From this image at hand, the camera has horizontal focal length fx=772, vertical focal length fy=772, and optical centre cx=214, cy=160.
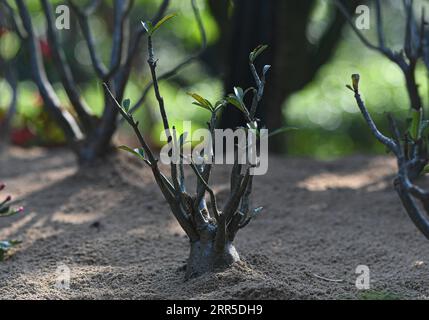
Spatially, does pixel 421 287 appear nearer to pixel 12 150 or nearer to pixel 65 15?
pixel 65 15

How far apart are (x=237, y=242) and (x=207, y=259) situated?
69 cm

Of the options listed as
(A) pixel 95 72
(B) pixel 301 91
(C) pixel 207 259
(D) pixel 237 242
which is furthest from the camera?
(B) pixel 301 91

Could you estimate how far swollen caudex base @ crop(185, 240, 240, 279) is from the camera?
2.94 meters

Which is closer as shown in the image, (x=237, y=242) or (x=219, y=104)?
(x=219, y=104)

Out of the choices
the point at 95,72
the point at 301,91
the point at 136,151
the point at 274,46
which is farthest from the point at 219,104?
the point at 301,91

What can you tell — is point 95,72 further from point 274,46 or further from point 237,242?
point 237,242

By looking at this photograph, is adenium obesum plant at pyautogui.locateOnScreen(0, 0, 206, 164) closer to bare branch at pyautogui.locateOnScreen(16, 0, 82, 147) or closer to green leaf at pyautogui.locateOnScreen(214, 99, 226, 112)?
bare branch at pyautogui.locateOnScreen(16, 0, 82, 147)

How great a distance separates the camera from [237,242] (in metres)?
3.62

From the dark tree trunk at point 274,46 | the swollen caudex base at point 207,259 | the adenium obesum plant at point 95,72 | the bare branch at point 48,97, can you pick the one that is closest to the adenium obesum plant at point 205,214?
the swollen caudex base at point 207,259

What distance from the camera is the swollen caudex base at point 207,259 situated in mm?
2936

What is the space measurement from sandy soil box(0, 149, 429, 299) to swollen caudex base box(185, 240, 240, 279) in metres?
0.05

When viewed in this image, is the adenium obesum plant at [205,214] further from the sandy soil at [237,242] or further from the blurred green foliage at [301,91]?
the blurred green foliage at [301,91]

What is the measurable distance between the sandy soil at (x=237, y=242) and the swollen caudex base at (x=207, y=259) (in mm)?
52

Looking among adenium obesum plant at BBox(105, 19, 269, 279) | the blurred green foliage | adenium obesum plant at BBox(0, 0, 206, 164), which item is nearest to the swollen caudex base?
adenium obesum plant at BBox(105, 19, 269, 279)
